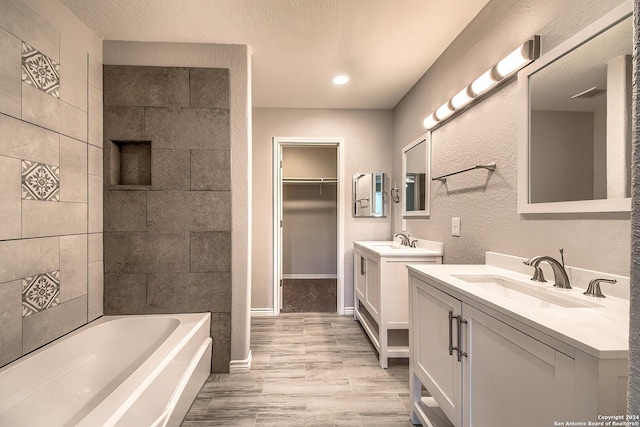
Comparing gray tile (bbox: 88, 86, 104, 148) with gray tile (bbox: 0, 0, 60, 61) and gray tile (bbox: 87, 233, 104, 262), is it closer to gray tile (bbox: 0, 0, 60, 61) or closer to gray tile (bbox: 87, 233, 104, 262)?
gray tile (bbox: 0, 0, 60, 61)

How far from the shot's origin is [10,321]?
1336mm

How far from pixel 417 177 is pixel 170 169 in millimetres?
2082

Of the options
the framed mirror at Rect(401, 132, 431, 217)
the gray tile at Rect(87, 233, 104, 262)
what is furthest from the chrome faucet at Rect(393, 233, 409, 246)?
the gray tile at Rect(87, 233, 104, 262)

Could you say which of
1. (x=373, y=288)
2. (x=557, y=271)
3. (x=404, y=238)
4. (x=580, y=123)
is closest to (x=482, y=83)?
(x=580, y=123)

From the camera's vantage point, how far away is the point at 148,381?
1149 mm

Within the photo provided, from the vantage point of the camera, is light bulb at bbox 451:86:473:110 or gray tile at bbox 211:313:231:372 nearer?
light bulb at bbox 451:86:473:110

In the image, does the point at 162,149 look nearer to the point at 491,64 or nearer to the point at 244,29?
the point at 244,29

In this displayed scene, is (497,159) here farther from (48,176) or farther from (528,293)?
(48,176)

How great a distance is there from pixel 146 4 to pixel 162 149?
875 mm

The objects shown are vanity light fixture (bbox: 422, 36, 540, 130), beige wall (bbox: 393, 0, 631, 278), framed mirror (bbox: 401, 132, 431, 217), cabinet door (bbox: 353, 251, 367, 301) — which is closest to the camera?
beige wall (bbox: 393, 0, 631, 278)

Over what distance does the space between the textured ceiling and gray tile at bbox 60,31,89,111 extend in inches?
7.6

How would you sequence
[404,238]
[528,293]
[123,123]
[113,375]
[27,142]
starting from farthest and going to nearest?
[404,238] < [123,123] < [113,375] < [27,142] < [528,293]

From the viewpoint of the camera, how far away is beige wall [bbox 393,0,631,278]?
1041 millimetres

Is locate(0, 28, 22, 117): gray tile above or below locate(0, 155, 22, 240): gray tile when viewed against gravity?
above
